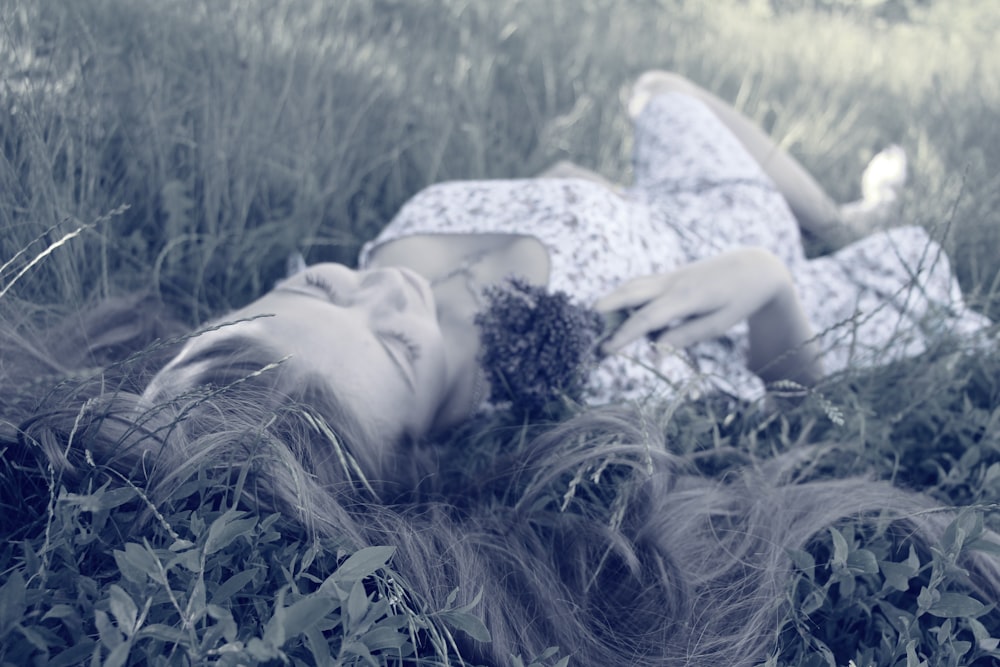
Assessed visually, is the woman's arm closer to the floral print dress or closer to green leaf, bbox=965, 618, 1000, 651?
the floral print dress

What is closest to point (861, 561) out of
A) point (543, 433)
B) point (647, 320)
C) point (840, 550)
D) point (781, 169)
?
point (840, 550)

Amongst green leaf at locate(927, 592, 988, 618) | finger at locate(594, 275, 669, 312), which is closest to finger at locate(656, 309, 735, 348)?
finger at locate(594, 275, 669, 312)

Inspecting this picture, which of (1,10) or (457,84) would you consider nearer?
(1,10)

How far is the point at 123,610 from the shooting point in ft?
2.43

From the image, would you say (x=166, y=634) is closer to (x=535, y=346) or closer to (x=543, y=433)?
(x=543, y=433)

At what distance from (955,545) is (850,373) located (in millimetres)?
731

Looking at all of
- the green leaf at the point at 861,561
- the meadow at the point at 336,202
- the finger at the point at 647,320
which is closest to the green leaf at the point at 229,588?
the meadow at the point at 336,202

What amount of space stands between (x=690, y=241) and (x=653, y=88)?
0.97 meters

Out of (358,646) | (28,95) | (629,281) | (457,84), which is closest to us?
(358,646)

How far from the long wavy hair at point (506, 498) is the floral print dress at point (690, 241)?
13.6 inches

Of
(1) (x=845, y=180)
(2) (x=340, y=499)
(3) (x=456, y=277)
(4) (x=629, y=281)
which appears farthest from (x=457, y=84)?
(2) (x=340, y=499)

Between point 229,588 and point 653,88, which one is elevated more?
point 653,88

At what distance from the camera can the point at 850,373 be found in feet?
5.74

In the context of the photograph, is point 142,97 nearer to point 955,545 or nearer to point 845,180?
point 955,545
